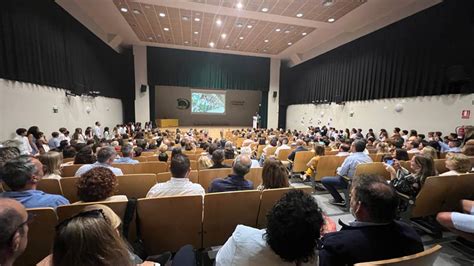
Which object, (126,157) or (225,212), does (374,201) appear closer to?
(225,212)

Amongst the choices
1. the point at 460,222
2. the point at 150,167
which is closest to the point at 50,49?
the point at 150,167

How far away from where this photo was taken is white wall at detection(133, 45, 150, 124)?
49.4 ft

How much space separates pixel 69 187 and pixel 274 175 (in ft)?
7.86

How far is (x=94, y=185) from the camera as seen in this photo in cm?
183

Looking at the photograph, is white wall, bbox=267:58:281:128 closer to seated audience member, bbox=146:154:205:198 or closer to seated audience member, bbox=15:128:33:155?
seated audience member, bbox=15:128:33:155

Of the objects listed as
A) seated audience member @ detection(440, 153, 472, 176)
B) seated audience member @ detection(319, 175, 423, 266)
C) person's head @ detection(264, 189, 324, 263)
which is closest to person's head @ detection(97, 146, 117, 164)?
person's head @ detection(264, 189, 324, 263)

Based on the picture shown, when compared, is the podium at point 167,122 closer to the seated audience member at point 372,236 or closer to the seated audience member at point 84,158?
the seated audience member at point 84,158

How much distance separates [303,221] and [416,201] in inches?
100

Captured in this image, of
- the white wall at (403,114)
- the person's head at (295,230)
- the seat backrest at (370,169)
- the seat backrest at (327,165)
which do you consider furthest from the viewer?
the white wall at (403,114)

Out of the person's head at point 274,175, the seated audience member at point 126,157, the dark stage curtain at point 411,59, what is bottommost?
the seated audience member at point 126,157

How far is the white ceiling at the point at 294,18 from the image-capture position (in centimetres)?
853

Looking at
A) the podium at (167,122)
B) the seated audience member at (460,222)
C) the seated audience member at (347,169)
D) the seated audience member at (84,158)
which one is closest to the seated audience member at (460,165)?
the seated audience member at (460,222)

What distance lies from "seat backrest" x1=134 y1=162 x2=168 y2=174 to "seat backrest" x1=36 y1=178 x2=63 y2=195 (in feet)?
3.76

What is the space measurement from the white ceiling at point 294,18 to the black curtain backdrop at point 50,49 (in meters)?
0.75
